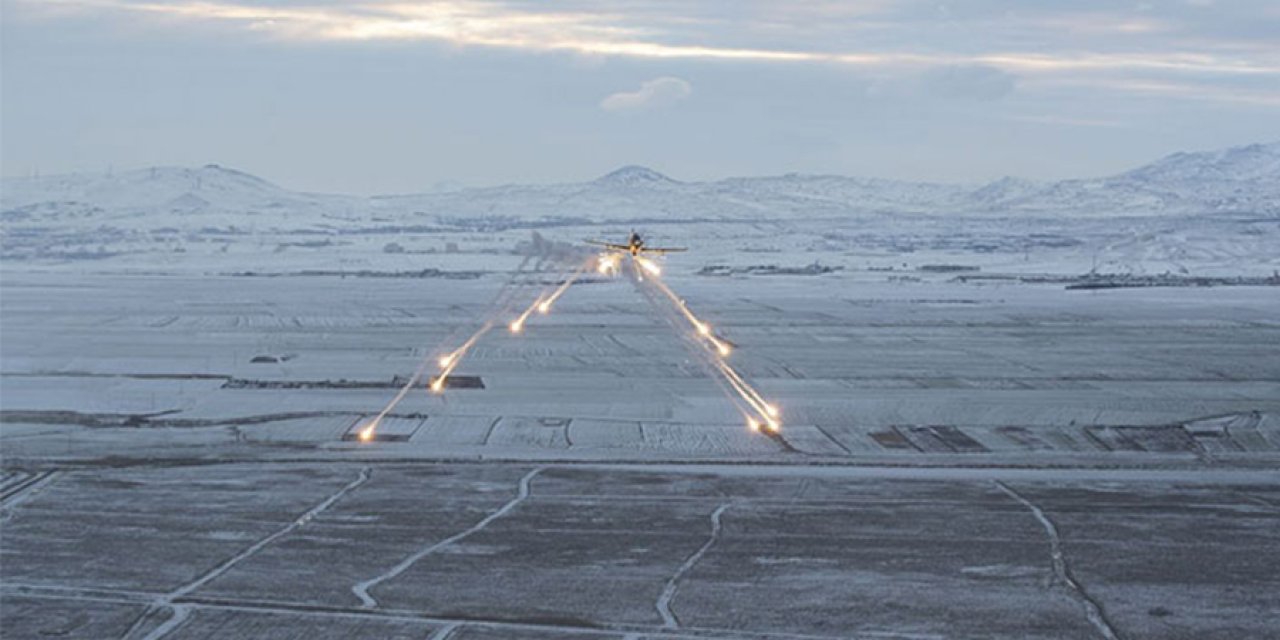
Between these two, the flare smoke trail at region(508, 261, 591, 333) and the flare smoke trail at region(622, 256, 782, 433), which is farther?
the flare smoke trail at region(508, 261, 591, 333)

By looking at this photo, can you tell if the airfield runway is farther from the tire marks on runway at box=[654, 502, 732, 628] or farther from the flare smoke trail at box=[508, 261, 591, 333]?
the flare smoke trail at box=[508, 261, 591, 333]

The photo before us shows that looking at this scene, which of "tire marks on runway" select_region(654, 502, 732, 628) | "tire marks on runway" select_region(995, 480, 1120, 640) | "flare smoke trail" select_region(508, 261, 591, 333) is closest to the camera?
"tire marks on runway" select_region(995, 480, 1120, 640)

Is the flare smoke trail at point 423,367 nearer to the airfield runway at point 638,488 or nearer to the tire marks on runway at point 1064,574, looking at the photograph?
the airfield runway at point 638,488

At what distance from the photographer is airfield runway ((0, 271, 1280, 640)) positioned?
44219 millimetres

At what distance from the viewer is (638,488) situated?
59.1 metres

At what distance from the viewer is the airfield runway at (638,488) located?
44.2 meters

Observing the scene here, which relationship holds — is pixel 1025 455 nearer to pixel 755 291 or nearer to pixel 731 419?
pixel 731 419

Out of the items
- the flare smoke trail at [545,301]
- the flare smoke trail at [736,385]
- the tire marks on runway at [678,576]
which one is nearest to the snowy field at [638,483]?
the tire marks on runway at [678,576]

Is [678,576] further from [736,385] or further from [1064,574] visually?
[736,385]

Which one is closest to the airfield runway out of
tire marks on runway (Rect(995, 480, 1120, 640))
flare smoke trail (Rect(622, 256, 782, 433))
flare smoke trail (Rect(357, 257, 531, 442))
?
tire marks on runway (Rect(995, 480, 1120, 640))

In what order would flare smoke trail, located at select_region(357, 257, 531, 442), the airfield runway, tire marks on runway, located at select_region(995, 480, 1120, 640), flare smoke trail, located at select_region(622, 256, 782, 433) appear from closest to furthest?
1. tire marks on runway, located at select_region(995, 480, 1120, 640)
2. the airfield runway
3. flare smoke trail, located at select_region(357, 257, 531, 442)
4. flare smoke trail, located at select_region(622, 256, 782, 433)

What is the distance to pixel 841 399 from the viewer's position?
255ft

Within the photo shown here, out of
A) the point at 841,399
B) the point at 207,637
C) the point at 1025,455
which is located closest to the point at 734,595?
the point at 207,637

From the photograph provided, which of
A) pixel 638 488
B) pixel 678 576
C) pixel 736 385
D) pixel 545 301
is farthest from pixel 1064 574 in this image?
→ pixel 545 301
